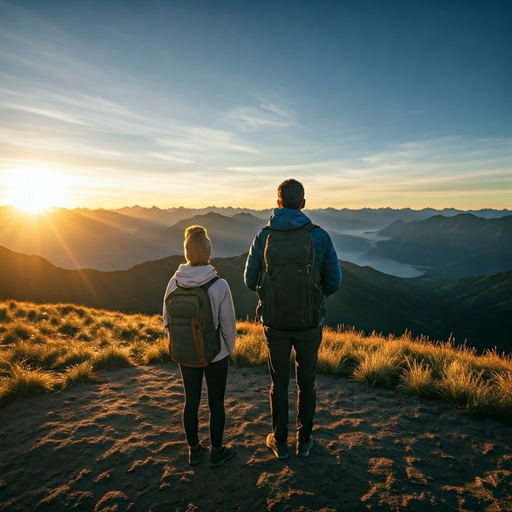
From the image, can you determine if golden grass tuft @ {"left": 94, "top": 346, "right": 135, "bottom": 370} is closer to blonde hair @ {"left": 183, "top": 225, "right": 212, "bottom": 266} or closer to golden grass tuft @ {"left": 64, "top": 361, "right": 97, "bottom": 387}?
golden grass tuft @ {"left": 64, "top": 361, "right": 97, "bottom": 387}

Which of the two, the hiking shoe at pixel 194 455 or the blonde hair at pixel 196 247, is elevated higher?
the blonde hair at pixel 196 247

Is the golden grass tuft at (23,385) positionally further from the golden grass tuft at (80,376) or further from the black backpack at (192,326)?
the black backpack at (192,326)

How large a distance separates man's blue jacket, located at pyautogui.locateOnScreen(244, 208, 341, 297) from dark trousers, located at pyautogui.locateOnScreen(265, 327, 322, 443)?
0.53 metres

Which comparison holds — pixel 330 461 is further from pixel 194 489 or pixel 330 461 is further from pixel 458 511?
pixel 194 489

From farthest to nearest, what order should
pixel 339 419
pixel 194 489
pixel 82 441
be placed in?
pixel 339 419, pixel 82 441, pixel 194 489

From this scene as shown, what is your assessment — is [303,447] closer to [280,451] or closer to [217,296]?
[280,451]

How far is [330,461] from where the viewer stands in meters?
3.40

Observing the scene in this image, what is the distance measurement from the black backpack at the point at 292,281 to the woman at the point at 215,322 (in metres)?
0.44

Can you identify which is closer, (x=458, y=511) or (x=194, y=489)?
(x=458, y=511)

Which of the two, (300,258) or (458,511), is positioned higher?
(300,258)

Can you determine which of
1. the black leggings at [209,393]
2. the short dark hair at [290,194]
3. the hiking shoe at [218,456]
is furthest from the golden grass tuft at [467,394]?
the short dark hair at [290,194]

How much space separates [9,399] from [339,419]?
4.95 m

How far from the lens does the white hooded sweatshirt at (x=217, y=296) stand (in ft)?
9.49

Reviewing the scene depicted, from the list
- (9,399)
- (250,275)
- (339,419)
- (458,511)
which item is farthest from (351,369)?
(9,399)
